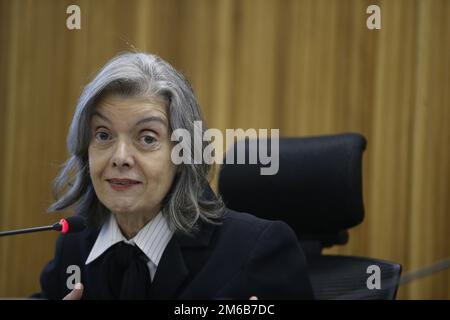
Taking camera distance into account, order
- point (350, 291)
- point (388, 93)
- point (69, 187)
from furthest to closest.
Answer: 1. point (388, 93)
2. point (350, 291)
3. point (69, 187)

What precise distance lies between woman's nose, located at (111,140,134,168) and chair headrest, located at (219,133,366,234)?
443mm

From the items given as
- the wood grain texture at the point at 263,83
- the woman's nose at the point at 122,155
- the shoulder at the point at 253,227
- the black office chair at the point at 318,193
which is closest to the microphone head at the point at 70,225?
the woman's nose at the point at 122,155

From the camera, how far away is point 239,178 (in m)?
1.72

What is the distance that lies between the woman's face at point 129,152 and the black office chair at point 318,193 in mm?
371

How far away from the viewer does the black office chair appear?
65.3 inches

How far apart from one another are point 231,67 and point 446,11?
749 mm

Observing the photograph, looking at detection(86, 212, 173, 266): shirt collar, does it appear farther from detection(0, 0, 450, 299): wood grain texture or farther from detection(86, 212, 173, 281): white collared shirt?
detection(0, 0, 450, 299): wood grain texture

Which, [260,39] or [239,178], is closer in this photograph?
[239,178]

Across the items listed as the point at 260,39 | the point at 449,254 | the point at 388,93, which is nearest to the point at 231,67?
the point at 260,39

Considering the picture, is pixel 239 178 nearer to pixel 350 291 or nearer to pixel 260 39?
pixel 350 291

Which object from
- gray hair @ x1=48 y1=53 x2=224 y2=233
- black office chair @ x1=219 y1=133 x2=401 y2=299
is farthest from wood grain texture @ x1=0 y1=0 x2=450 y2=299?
gray hair @ x1=48 y1=53 x2=224 y2=233

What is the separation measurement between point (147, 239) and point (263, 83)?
1125 mm

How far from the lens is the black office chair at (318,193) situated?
1658 millimetres

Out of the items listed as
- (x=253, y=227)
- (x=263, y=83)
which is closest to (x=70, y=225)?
(x=253, y=227)
